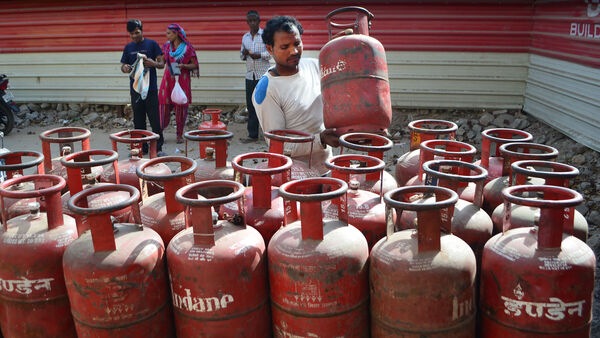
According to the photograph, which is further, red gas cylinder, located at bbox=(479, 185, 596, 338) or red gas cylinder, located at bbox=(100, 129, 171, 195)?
red gas cylinder, located at bbox=(100, 129, 171, 195)

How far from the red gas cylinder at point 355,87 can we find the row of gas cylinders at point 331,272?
891 millimetres

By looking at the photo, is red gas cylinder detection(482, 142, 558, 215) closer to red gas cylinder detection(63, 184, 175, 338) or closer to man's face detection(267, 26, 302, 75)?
man's face detection(267, 26, 302, 75)

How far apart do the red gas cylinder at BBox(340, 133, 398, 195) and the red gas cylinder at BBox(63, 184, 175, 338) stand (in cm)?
124

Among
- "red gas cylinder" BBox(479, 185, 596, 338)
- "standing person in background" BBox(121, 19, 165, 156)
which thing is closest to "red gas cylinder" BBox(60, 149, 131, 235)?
"red gas cylinder" BBox(479, 185, 596, 338)

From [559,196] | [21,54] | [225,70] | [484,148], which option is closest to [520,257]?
[559,196]

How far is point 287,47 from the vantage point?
3594 millimetres

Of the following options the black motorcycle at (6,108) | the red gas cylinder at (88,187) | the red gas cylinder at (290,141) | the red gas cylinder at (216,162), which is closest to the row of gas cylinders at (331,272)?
the red gas cylinder at (88,187)

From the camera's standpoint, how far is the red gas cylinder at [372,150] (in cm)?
312

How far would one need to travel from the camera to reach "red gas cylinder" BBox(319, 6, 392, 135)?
3535mm

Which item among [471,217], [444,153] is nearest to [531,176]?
[471,217]

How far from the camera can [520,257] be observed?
226 cm

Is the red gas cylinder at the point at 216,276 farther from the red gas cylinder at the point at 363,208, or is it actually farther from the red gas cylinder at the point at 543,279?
the red gas cylinder at the point at 543,279

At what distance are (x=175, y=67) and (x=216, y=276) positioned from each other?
5.69 meters

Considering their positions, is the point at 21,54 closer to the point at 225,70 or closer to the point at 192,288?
the point at 225,70
